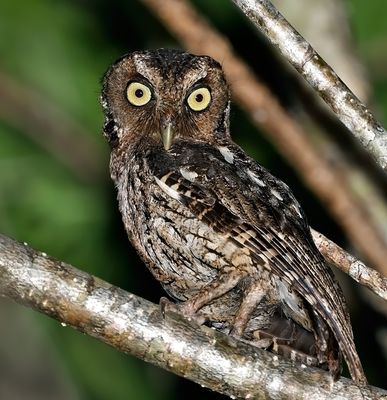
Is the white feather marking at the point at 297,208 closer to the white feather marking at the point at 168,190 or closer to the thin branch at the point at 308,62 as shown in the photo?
the white feather marking at the point at 168,190

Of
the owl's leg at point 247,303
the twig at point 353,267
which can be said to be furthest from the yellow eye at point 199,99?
the owl's leg at point 247,303

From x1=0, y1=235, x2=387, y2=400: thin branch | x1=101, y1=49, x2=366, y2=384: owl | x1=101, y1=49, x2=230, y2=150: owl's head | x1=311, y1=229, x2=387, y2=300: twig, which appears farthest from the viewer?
x1=101, y1=49, x2=230, y2=150: owl's head

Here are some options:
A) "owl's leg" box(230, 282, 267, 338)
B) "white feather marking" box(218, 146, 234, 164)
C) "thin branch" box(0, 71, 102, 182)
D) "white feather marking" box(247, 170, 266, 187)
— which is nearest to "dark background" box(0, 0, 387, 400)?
"thin branch" box(0, 71, 102, 182)

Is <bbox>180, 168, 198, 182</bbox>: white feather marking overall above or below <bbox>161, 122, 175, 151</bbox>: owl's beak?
below

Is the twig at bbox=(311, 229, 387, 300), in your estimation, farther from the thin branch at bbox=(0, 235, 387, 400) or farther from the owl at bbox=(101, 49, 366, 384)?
the thin branch at bbox=(0, 235, 387, 400)

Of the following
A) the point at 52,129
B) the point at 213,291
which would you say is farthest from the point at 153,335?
the point at 52,129

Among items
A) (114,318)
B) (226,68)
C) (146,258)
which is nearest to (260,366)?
(114,318)

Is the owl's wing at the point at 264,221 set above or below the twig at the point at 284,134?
below
